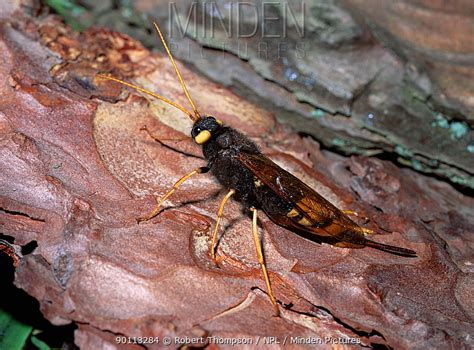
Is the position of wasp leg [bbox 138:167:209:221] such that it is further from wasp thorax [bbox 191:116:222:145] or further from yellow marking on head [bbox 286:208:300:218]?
yellow marking on head [bbox 286:208:300:218]

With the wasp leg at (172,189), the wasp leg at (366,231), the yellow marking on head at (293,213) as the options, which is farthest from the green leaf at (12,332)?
the wasp leg at (366,231)

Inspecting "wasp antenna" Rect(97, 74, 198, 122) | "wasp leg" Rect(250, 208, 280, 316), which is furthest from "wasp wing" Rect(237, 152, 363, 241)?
"wasp antenna" Rect(97, 74, 198, 122)

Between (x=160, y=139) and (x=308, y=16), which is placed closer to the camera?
(x=160, y=139)

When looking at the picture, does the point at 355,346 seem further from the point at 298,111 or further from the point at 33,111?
the point at 33,111

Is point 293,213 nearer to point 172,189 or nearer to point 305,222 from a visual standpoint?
point 305,222

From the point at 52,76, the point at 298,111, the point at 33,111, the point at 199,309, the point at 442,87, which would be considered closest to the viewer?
the point at 199,309

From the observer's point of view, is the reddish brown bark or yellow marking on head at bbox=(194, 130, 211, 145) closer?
the reddish brown bark

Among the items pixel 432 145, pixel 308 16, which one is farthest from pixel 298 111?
pixel 432 145
